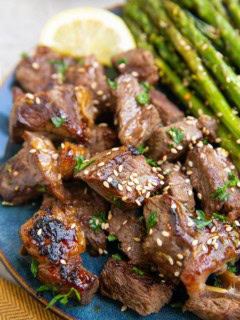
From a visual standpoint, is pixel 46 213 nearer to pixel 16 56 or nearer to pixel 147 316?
pixel 147 316

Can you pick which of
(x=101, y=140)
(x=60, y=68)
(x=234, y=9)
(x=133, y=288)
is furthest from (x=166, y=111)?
(x=133, y=288)

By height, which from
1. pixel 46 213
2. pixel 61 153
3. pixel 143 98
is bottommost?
pixel 46 213

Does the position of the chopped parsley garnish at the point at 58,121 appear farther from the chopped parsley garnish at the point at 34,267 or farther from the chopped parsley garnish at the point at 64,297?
the chopped parsley garnish at the point at 64,297

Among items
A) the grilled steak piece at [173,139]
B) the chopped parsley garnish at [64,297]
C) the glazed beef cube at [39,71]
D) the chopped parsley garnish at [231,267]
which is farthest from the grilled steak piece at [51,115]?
the chopped parsley garnish at [231,267]

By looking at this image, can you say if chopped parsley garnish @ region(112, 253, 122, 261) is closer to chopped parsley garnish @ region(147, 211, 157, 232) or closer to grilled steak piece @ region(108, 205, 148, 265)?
grilled steak piece @ region(108, 205, 148, 265)

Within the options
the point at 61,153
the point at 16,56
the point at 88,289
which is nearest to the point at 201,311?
the point at 88,289

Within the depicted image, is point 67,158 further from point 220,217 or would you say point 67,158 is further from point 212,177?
point 220,217

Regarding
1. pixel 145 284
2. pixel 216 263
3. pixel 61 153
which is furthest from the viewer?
pixel 61 153
